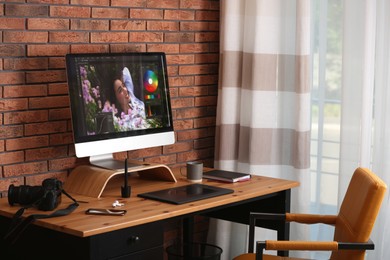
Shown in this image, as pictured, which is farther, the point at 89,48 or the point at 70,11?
the point at 89,48

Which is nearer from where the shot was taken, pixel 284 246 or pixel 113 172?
pixel 284 246

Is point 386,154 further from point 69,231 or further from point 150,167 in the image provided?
point 69,231

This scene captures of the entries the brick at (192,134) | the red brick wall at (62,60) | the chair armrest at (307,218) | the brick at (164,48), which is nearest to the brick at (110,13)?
the red brick wall at (62,60)

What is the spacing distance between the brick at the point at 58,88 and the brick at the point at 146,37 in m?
0.47

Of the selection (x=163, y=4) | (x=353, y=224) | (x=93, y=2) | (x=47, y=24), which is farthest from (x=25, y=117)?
(x=353, y=224)

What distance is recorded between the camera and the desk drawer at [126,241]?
2607mm

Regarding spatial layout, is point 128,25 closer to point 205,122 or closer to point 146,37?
point 146,37

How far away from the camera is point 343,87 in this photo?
3.60 m

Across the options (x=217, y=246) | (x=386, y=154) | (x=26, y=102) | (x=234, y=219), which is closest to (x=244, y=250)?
(x=217, y=246)

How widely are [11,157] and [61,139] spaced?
27 cm

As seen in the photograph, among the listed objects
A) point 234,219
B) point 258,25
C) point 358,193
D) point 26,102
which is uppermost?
point 258,25

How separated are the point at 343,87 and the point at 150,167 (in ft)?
3.50

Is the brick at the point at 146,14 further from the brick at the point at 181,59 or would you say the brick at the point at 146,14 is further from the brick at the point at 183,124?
the brick at the point at 183,124

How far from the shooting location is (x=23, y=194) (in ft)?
9.39
